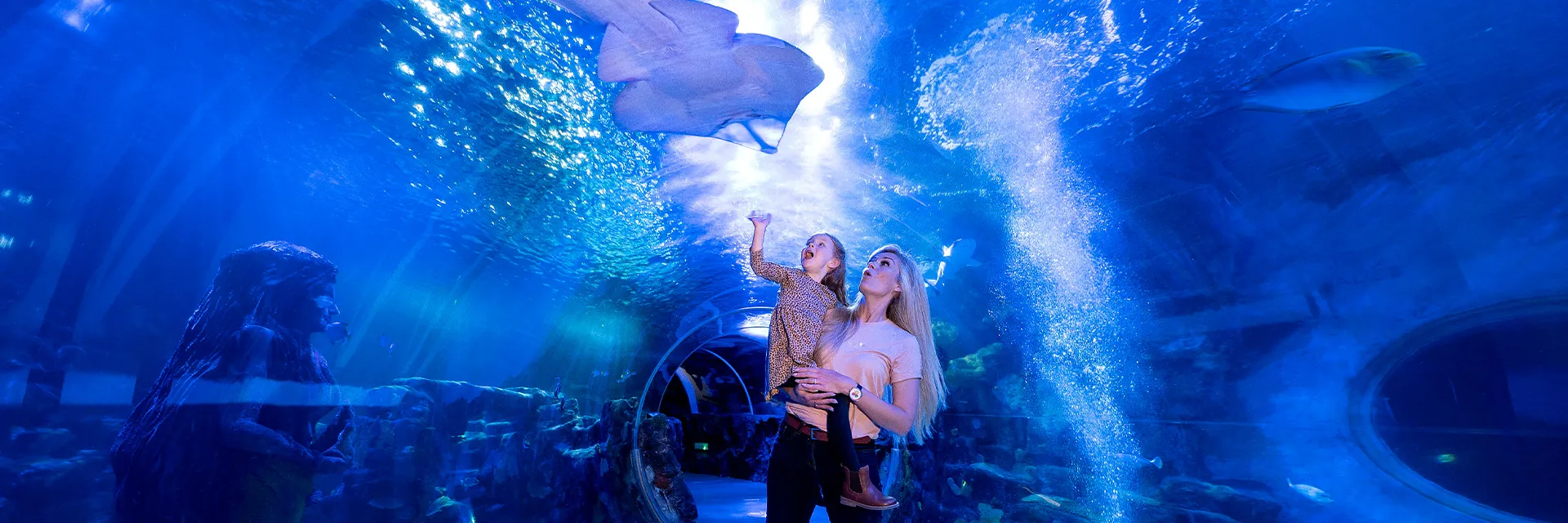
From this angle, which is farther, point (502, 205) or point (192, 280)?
point (502, 205)

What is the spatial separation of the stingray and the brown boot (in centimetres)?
248

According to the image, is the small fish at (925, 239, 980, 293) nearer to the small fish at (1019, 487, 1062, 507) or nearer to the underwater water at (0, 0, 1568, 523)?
the underwater water at (0, 0, 1568, 523)

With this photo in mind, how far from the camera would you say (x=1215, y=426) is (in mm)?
5059

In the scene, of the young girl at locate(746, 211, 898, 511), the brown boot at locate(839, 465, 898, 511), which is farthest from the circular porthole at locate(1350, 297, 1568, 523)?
the brown boot at locate(839, 465, 898, 511)

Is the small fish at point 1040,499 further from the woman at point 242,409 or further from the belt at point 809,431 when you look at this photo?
the woman at point 242,409

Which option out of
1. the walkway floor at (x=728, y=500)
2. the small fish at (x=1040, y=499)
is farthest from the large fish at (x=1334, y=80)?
the walkway floor at (x=728, y=500)

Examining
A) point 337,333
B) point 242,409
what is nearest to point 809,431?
point 242,409

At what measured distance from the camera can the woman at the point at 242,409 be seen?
2.97m

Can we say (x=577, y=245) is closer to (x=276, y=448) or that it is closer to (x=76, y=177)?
(x=276, y=448)

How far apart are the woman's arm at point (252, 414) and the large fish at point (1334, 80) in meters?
6.32

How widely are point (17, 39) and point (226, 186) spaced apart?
93 cm

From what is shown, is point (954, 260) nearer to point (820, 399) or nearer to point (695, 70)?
point (695, 70)

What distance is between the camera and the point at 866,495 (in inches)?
81.0

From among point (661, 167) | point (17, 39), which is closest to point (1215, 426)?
point (661, 167)
